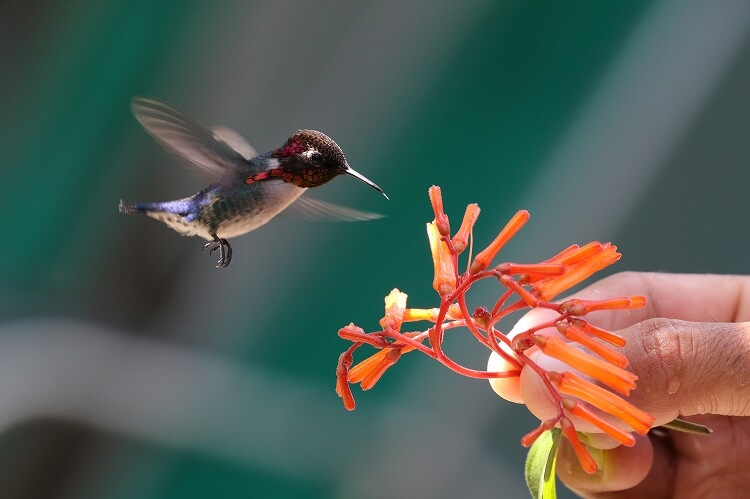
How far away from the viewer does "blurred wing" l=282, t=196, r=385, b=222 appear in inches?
62.4

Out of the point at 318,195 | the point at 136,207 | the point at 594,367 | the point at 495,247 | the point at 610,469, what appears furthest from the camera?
the point at 318,195

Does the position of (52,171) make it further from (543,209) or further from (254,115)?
(543,209)

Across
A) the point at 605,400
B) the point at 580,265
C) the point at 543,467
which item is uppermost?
the point at 580,265

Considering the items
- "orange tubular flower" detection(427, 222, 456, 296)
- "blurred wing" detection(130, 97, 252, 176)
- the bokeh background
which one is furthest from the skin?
the bokeh background

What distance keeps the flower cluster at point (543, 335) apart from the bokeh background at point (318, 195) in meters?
1.80

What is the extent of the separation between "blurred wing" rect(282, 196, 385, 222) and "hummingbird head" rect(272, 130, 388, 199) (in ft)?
0.59

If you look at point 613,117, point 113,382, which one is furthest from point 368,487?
point 613,117

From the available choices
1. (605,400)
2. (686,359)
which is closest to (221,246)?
(605,400)

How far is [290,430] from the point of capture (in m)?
3.84

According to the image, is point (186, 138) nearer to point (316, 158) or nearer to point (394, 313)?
point (316, 158)

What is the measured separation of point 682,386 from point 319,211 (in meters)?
0.94

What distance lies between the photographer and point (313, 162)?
4.38ft

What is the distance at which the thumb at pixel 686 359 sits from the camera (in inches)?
70.5

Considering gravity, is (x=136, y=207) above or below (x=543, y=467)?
above
